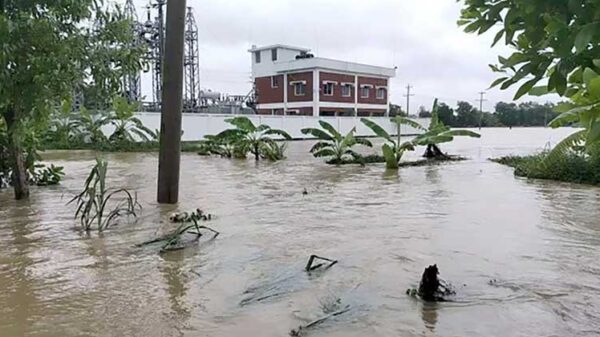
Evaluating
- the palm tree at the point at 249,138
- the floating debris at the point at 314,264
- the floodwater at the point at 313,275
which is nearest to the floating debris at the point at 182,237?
the floodwater at the point at 313,275

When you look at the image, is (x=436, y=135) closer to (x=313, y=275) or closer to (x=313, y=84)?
(x=313, y=275)

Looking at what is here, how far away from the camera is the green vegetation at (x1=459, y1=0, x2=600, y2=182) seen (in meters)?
1.41

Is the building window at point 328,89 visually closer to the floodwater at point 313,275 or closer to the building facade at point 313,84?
the building facade at point 313,84

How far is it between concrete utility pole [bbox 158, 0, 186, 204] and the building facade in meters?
32.1

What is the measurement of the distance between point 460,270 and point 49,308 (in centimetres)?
278

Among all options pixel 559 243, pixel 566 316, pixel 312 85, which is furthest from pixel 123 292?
pixel 312 85

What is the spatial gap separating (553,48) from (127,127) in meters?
22.2

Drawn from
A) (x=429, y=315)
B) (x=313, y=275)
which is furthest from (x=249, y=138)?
(x=429, y=315)

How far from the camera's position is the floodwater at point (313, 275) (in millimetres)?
2986

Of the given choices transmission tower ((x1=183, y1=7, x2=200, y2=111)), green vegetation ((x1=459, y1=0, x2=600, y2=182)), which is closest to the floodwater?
green vegetation ((x1=459, y1=0, x2=600, y2=182))

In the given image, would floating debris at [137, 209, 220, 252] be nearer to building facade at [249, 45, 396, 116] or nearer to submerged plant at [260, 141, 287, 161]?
submerged plant at [260, 141, 287, 161]

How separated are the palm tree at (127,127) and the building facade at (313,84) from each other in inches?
733

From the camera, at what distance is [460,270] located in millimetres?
3982

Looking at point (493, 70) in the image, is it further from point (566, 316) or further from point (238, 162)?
point (238, 162)
